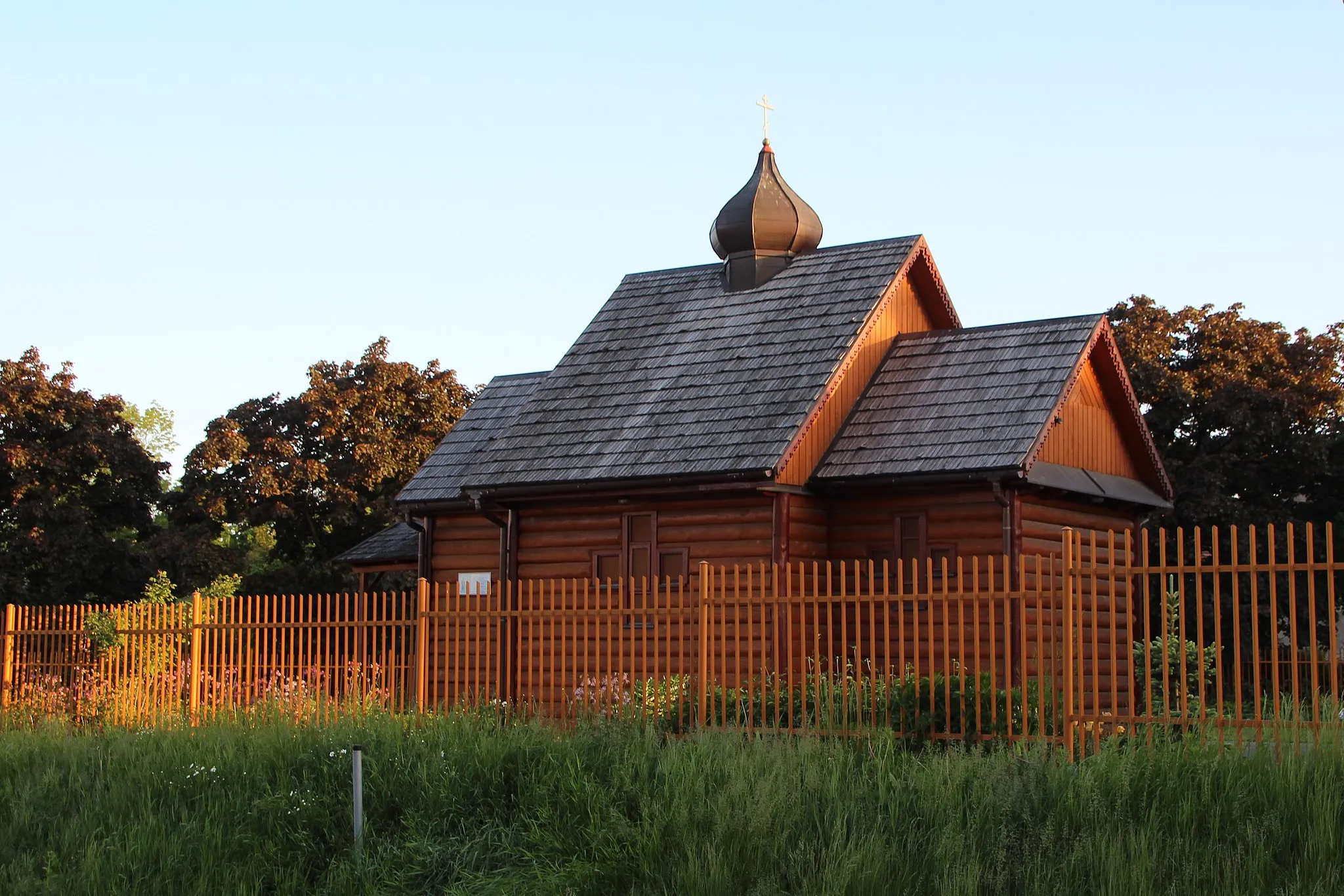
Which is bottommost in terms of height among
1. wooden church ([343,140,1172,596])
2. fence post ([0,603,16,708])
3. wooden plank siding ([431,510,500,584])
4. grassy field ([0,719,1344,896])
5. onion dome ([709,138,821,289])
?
grassy field ([0,719,1344,896])

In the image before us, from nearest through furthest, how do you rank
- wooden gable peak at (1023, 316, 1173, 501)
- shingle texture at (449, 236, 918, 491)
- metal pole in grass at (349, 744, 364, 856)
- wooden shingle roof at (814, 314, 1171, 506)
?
metal pole in grass at (349, 744, 364, 856), wooden shingle roof at (814, 314, 1171, 506), shingle texture at (449, 236, 918, 491), wooden gable peak at (1023, 316, 1173, 501)

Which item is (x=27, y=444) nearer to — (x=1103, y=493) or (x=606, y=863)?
(x=1103, y=493)

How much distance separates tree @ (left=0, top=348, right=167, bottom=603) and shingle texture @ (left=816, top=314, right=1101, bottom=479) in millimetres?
21549

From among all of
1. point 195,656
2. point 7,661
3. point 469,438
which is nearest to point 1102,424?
point 469,438

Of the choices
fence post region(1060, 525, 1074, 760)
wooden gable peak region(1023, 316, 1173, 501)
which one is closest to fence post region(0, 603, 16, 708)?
wooden gable peak region(1023, 316, 1173, 501)

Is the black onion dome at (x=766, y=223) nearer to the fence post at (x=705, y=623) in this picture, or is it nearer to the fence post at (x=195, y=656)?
the fence post at (x=195, y=656)

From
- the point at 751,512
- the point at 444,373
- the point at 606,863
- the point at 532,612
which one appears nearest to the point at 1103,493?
the point at 751,512

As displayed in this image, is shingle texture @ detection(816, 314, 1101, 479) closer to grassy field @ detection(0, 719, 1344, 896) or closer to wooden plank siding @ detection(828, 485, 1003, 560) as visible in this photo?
wooden plank siding @ detection(828, 485, 1003, 560)

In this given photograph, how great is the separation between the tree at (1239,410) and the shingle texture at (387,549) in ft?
50.2

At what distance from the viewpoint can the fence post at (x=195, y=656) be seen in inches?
672

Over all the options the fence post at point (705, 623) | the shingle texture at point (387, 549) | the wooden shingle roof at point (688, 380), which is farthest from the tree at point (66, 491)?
the fence post at point (705, 623)

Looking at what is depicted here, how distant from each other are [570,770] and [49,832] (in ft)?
13.9

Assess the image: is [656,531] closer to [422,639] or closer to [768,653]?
[768,653]

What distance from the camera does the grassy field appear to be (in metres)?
9.32
